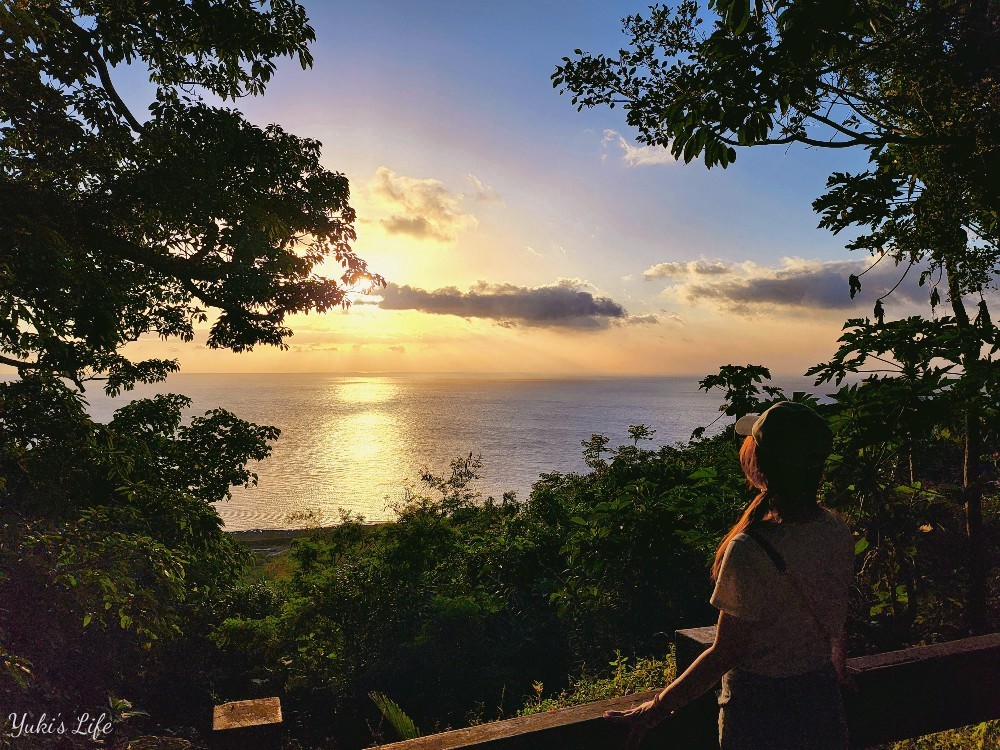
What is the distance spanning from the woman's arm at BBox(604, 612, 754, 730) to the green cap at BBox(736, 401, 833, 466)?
Answer: 20.5 inches

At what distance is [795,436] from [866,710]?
1312 mm

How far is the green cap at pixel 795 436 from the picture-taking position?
1885 mm

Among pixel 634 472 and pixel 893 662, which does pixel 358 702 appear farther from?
pixel 893 662

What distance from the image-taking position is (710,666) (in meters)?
1.86

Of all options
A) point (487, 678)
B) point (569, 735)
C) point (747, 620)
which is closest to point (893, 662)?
point (747, 620)

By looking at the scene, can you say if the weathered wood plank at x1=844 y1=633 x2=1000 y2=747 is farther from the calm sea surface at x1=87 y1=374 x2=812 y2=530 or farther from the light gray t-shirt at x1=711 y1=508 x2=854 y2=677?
the calm sea surface at x1=87 y1=374 x2=812 y2=530

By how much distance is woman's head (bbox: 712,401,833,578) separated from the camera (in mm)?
1888

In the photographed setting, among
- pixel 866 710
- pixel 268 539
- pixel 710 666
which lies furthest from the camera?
pixel 268 539

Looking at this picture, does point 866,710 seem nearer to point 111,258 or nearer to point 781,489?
point 781,489

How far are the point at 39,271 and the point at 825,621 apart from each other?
24.6 feet

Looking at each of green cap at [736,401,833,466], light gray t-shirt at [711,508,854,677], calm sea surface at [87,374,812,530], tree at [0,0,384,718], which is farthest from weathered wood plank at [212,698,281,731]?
calm sea surface at [87,374,812,530]

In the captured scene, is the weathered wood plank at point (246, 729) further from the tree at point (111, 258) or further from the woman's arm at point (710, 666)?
the tree at point (111, 258)

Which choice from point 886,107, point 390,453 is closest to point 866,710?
point 886,107

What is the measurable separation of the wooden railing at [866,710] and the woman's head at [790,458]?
60 centimetres
